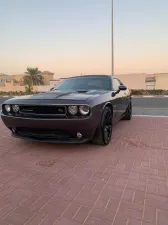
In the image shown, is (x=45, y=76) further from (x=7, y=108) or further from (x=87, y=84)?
(x=7, y=108)

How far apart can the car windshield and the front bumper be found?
3.99 ft

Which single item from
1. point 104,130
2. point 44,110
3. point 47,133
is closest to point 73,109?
point 44,110

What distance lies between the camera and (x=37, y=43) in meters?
15.9

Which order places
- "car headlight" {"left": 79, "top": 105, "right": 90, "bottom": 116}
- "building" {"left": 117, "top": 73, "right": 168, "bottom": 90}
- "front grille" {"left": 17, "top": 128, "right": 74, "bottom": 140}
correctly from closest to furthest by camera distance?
"car headlight" {"left": 79, "top": 105, "right": 90, "bottom": 116}
"front grille" {"left": 17, "top": 128, "right": 74, "bottom": 140}
"building" {"left": 117, "top": 73, "right": 168, "bottom": 90}

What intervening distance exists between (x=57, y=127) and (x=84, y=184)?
1.07 m

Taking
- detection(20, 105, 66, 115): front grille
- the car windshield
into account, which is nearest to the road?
the car windshield

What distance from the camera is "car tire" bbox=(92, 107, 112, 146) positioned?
3457mm

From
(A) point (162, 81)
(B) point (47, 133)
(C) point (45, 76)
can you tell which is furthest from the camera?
(C) point (45, 76)

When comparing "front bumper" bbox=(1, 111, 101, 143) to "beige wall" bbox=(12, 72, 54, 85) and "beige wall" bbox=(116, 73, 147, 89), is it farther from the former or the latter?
"beige wall" bbox=(12, 72, 54, 85)

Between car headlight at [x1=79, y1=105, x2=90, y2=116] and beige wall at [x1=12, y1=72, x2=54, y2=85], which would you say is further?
beige wall at [x1=12, y1=72, x2=54, y2=85]

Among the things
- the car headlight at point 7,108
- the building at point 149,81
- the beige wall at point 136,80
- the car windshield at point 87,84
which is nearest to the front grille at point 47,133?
the car headlight at point 7,108

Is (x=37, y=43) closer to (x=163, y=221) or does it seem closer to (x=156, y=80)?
(x=163, y=221)

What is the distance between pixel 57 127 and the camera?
306 cm

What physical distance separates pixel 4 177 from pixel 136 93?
21745mm
